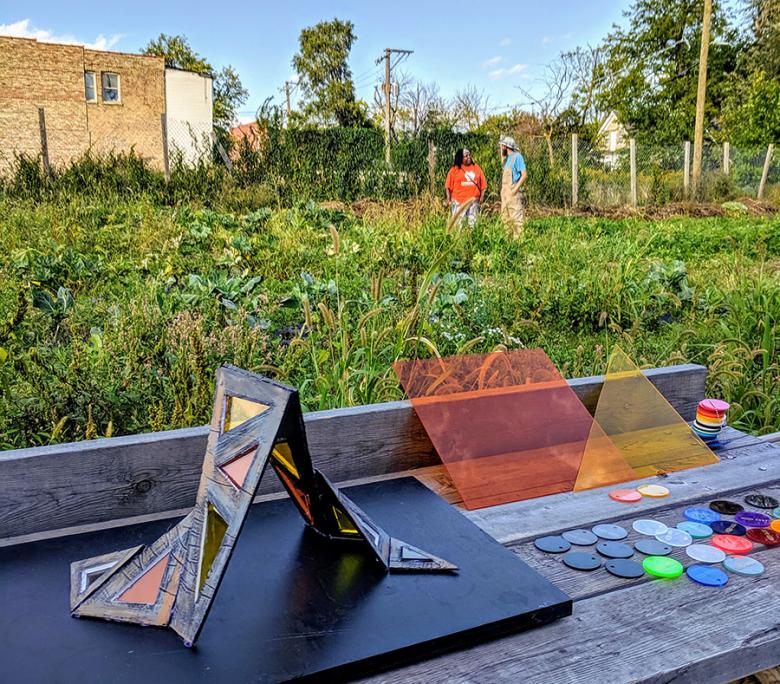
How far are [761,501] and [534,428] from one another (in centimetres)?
57

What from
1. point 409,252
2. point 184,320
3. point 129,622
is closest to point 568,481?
point 129,622

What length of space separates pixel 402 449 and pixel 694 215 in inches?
588

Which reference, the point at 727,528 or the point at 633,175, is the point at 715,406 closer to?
the point at 727,528

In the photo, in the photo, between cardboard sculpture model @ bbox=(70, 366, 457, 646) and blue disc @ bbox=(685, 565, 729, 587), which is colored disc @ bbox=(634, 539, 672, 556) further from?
cardboard sculpture model @ bbox=(70, 366, 457, 646)

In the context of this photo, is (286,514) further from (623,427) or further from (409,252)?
(409,252)

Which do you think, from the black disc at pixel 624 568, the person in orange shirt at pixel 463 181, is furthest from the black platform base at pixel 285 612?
the person in orange shirt at pixel 463 181

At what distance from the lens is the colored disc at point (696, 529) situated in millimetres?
1386

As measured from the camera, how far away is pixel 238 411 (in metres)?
1.15

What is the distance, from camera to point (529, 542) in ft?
4.53

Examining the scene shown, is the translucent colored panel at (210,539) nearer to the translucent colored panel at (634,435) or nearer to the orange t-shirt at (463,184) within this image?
the translucent colored panel at (634,435)

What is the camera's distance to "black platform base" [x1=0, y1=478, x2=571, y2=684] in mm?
961

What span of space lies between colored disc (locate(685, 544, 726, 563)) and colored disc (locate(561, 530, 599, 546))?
176 mm

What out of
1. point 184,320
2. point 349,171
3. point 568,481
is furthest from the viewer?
point 349,171

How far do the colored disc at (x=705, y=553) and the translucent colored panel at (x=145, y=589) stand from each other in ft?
3.19
